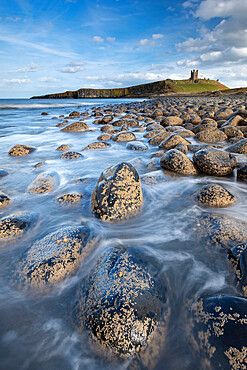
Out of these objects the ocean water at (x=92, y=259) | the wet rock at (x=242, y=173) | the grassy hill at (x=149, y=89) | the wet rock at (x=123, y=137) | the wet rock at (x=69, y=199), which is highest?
the grassy hill at (x=149, y=89)

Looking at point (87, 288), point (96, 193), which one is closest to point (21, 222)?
point (96, 193)

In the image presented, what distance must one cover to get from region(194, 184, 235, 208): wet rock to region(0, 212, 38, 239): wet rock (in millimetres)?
2342

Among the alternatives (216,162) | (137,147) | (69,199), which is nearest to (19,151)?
(137,147)

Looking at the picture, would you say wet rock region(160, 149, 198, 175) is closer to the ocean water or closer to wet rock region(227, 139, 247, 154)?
the ocean water

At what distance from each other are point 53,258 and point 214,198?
2.20m

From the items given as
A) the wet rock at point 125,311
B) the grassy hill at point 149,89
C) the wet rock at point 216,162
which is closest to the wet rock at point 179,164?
the wet rock at point 216,162

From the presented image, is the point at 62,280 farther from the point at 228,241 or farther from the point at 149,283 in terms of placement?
the point at 228,241

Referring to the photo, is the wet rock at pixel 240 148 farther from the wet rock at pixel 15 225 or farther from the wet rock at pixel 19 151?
the wet rock at pixel 19 151

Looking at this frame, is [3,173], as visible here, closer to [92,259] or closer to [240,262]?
[92,259]

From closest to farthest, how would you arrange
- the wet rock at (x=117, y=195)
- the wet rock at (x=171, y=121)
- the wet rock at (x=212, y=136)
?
the wet rock at (x=117, y=195)
the wet rock at (x=212, y=136)
the wet rock at (x=171, y=121)

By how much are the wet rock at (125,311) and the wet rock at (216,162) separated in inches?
111

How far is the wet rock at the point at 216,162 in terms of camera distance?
3738mm

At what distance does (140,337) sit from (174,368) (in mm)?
249

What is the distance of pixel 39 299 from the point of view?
61.6 inches
